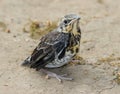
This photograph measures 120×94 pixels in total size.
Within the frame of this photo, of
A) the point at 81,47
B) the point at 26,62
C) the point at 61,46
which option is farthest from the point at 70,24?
the point at 81,47

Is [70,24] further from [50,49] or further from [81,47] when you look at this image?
[81,47]

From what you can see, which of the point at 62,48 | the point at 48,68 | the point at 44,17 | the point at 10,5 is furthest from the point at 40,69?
the point at 10,5

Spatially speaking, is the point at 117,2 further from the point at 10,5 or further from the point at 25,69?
the point at 25,69

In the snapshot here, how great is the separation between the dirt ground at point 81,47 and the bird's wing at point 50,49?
233 mm

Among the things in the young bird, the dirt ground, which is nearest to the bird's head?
the young bird

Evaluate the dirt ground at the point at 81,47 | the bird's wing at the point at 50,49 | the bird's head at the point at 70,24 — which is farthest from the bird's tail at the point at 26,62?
the bird's head at the point at 70,24

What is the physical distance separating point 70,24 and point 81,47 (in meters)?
1.18

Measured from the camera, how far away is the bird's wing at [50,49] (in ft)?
20.4

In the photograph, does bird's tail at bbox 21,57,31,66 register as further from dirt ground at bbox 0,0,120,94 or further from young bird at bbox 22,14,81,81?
young bird at bbox 22,14,81,81

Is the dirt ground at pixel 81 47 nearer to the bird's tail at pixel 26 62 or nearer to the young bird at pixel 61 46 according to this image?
the bird's tail at pixel 26 62

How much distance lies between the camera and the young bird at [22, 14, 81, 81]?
6.21 m

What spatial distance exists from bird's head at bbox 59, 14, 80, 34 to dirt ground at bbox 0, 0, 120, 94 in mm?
668

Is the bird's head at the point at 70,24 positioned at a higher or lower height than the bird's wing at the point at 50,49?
higher

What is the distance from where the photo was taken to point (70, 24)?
617 cm
